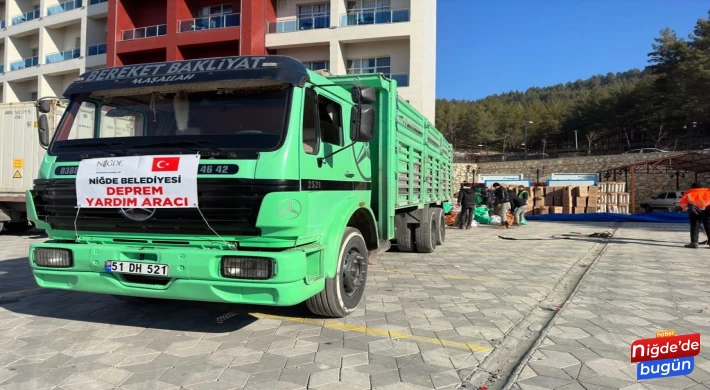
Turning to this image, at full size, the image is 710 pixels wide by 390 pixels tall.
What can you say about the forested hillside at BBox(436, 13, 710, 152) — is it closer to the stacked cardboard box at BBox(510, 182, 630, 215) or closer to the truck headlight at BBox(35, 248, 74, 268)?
the stacked cardboard box at BBox(510, 182, 630, 215)

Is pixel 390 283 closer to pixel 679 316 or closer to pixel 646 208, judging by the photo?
pixel 679 316

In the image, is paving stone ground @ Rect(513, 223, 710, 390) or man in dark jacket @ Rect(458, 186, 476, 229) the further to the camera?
man in dark jacket @ Rect(458, 186, 476, 229)

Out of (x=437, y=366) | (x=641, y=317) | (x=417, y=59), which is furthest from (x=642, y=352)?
(x=417, y=59)

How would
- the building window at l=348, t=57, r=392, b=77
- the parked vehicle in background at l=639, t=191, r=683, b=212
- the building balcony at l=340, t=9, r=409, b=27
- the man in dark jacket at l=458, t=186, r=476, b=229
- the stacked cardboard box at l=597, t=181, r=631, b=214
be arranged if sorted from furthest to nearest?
the parked vehicle in background at l=639, t=191, r=683, b=212, the building window at l=348, t=57, r=392, b=77, the building balcony at l=340, t=9, r=409, b=27, the stacked cardboard box at l=597, t=181, r=631, b=214, the man in dark jacket at l=458, t=186, r=476, b=229

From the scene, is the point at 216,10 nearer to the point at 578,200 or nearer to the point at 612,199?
the point at 578,200

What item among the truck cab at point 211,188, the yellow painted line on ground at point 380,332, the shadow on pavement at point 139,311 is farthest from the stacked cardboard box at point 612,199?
the truck cab at point 211,188

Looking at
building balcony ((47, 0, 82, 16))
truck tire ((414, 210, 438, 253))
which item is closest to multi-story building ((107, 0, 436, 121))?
building balcony ((47, 0, 82, 16))

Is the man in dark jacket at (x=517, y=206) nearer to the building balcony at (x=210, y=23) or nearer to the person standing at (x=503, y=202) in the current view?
the person standing at (x=503, y=202)

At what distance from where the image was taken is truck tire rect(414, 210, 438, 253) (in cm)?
930

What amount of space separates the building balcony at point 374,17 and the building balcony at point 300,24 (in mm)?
1217

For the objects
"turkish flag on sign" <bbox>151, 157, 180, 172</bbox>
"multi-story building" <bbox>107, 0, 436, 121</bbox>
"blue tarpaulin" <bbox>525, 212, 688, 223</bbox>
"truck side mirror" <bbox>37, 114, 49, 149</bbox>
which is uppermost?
"multi-story building" <bbox>107, 0, 436, 121</bbox>

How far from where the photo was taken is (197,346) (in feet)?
13.1

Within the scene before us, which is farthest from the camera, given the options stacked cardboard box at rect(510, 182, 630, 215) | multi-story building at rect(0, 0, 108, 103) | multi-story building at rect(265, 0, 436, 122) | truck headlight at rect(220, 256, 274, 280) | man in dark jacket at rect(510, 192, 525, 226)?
multi-story building at rect(0, 0, 108, 103)

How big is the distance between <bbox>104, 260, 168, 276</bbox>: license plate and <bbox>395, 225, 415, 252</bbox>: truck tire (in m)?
5.88
